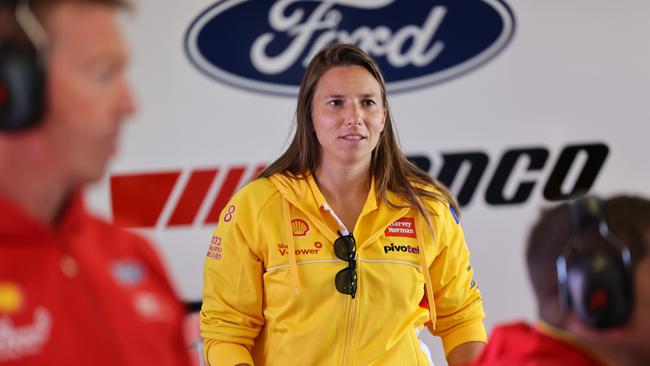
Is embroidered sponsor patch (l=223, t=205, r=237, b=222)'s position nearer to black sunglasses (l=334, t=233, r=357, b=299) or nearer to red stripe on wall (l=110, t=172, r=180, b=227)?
black sunglasses (l=334, t=233, r=357, b=299)

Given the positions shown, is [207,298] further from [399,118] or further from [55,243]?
[399,118]

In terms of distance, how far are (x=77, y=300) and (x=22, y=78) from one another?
29 cm

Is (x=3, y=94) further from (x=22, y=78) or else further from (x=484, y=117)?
(x=484, y=117)

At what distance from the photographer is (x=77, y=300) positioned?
1.08 m

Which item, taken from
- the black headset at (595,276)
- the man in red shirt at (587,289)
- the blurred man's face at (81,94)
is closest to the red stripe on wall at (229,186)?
the man in red shirt at (587,289)

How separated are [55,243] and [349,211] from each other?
1.43 m

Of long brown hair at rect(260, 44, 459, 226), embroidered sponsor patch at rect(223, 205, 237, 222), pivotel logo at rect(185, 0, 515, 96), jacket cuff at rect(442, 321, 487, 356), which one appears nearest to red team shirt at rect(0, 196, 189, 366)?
embroidered sponsor patch at rect(223, 205, 237, 222)

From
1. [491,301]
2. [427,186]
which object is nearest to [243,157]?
[491,301]

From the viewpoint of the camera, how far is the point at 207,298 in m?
2.42

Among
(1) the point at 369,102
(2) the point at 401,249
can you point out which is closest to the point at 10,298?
(2) the point at 401,249

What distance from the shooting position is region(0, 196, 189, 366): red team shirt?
1.02 m

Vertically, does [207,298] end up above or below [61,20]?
below

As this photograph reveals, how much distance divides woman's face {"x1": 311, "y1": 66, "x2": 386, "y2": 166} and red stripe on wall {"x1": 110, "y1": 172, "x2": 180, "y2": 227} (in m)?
1.65

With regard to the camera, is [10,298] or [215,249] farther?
[215,249]
